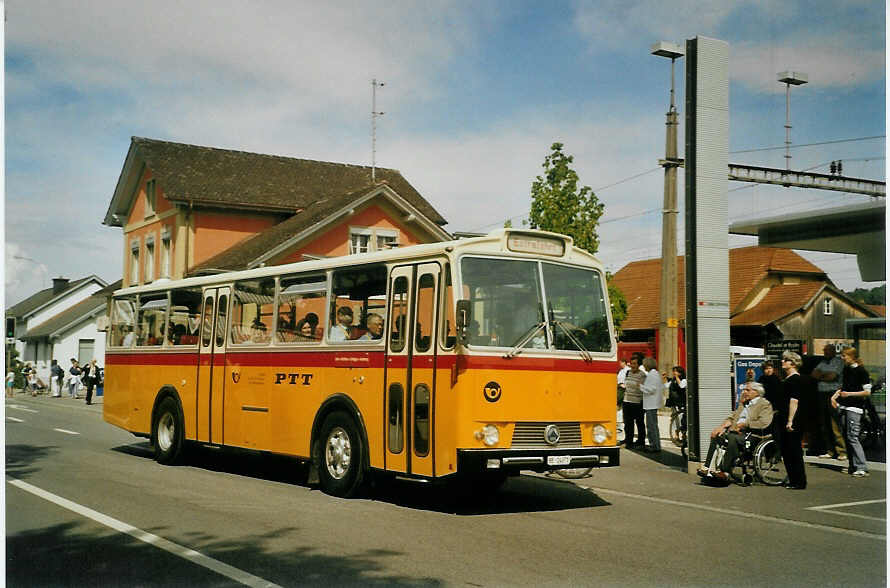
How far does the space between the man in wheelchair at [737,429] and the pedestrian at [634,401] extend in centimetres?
481

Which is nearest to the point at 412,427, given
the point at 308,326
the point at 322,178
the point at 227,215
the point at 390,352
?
the point at 390,352

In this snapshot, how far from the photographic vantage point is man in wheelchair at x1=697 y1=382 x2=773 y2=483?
13.7 meters

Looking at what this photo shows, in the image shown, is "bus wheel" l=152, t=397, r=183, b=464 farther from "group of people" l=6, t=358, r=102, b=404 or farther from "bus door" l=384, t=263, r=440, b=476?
"group of people" l=6, t=358, r=102, b=404

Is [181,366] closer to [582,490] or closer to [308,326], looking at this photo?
[308,326]

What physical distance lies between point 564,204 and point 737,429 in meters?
18.0

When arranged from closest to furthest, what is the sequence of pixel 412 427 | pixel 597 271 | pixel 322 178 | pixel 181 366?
1. pixel 412 427
2. pixel 597 271
3. pixel 181 366
4. pixel 322 178

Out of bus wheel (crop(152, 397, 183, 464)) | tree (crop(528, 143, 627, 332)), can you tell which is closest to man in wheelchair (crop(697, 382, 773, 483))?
bus wheel (crop(152, 397, 183, 464))

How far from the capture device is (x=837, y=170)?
1109 inches

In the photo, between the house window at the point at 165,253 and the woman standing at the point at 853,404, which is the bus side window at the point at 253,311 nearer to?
the woman standing at the point at 853,404

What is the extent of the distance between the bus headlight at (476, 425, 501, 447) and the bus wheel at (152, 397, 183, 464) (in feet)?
23.5

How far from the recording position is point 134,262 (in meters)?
44.4

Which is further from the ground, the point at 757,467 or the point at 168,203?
the point at 168,203

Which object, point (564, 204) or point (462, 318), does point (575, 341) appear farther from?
point (564, 204)

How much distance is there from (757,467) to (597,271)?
399cm
